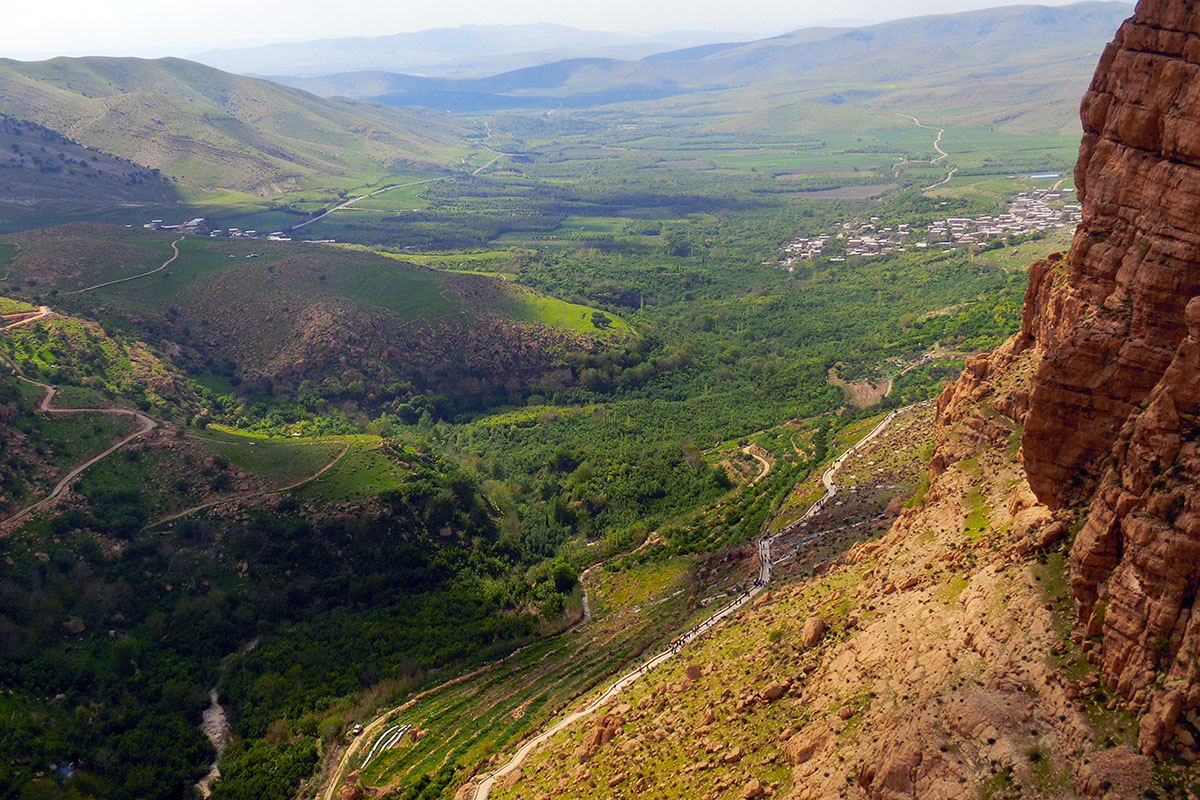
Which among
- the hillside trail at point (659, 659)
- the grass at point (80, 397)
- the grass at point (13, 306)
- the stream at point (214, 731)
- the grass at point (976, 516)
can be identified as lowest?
the stream at point (214, 731)

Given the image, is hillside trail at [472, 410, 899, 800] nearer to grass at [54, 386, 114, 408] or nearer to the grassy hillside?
grass at [54, 386, 114, 408]

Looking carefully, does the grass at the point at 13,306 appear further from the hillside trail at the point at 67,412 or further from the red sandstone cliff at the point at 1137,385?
A: the red sandstone cliff at the point at 1137,385

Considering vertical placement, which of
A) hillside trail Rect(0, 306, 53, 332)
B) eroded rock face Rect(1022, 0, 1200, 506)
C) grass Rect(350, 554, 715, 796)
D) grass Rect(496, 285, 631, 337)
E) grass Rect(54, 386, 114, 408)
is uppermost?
eroded rock face Rect(1022, 0, 1200, 506)

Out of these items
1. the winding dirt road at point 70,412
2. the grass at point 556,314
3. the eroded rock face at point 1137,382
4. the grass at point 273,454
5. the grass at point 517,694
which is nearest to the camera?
the eroded rock face at point 1137,382

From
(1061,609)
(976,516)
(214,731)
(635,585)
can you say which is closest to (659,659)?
(635,585)

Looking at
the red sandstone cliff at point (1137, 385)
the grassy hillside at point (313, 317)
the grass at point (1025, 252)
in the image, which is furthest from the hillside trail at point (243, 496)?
the grass at point (1025, 252)

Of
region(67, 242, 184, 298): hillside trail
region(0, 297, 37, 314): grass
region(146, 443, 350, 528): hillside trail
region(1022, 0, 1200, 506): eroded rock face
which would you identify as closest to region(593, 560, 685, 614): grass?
region(146, 443, 350, 528): hillside trail
